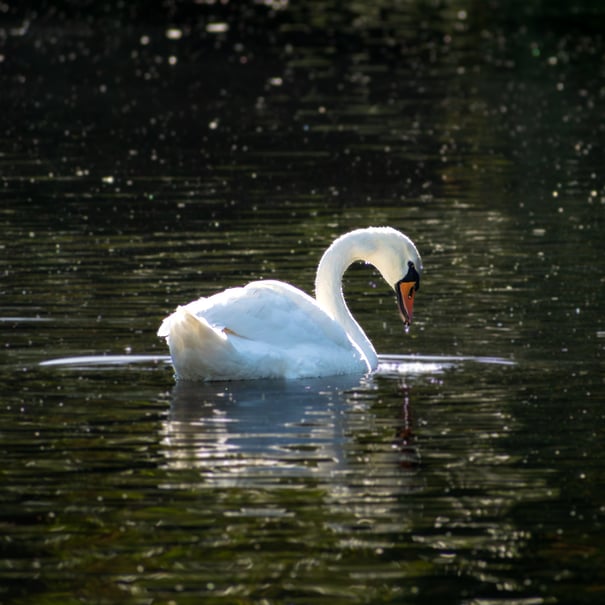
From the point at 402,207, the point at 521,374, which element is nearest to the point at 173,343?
the point at 521,374

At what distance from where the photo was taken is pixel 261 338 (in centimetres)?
1158

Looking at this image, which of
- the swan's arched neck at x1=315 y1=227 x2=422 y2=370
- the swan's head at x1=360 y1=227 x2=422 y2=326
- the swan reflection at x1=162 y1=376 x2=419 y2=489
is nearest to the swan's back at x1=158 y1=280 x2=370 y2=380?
the swan reflection at x1=162 y1=376 x2=419 y2=489

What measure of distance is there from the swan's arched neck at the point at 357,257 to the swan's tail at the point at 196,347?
5.17ft

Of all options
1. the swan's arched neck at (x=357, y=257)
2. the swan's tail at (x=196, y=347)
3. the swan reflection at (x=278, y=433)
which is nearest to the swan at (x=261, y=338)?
the swan's tail at (x=196, y=347)

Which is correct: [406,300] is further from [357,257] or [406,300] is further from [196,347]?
[196,347]

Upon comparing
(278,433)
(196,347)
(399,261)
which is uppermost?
(399,261)

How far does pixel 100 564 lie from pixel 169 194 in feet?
43.0

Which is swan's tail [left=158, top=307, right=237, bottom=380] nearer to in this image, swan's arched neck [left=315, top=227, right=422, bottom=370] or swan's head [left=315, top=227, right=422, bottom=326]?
swan's arched neck [left=315, top=227, right=422, bottom=370]

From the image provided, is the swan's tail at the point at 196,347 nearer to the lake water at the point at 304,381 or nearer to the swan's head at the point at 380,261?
the lake water at the point at 304,381

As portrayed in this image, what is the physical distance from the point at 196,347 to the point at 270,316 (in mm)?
685

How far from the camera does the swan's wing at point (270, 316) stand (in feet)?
37.7

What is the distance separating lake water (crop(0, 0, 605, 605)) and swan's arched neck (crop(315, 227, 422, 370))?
55cm

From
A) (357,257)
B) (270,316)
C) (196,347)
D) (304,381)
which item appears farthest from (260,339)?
(357,257)

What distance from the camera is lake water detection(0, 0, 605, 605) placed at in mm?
7906
